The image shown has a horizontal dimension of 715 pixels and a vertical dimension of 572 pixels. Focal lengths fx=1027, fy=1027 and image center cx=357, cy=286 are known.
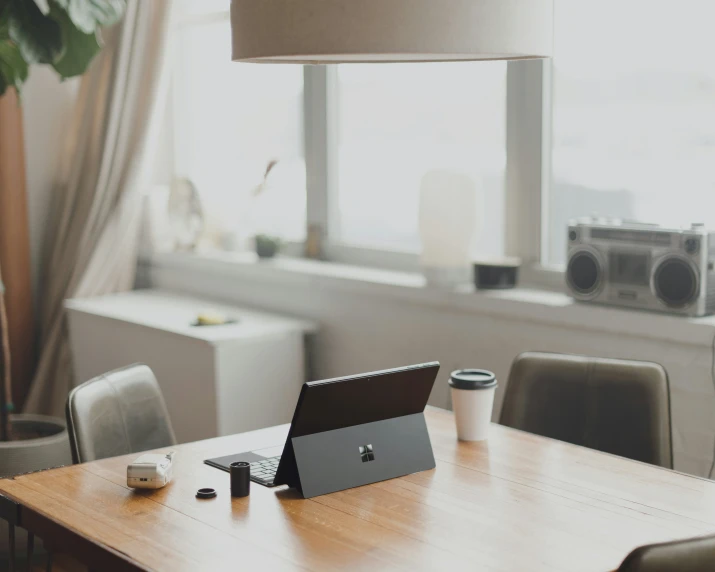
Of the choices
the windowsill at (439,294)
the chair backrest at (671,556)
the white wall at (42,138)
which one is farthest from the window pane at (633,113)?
the white wall at (42,138)

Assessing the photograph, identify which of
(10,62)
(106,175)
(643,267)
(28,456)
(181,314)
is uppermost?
(10,62)

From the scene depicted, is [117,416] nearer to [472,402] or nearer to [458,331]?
[472,402]

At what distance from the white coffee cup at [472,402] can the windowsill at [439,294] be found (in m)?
0.61

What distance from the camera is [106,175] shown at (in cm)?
410

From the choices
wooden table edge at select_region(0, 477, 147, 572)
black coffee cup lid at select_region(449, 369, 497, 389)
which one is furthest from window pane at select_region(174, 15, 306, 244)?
wooden table edge at select_region(0, 477, 147, 572)

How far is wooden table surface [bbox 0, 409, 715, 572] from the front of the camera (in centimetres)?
158

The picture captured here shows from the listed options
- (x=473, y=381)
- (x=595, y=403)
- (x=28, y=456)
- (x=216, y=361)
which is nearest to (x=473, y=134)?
(x=216, y=361)

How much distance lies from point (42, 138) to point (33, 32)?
5.08 feet

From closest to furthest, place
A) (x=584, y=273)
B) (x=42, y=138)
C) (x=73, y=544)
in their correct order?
1. (x=73, y=544)
2. (x=584, y=273)
3. (x=42, y=138)

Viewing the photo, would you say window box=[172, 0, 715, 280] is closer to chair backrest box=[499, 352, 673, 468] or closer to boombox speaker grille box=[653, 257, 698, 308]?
boombox speaker grille box=[653, 257, 698, 308]

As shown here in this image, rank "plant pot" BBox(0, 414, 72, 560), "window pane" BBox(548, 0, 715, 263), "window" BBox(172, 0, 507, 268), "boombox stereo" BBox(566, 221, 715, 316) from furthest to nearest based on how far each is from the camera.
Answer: "window" BBox(172, 0, 507, 268)
"plant pot" BBox(0, 414, 72, 560)
"window pane" BBox(548, 0, 715, 263)
"boombox stereo" BBox(566, 221, 715, 316)

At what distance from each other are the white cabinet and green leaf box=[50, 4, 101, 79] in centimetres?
89

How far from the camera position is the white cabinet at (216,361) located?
3270mm

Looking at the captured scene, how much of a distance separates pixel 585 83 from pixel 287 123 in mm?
1397
